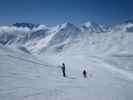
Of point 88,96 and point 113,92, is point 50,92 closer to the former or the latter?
point 88,96

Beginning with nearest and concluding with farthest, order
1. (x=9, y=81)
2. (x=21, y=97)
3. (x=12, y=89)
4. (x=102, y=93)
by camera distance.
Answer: (x=21, y=97)
(x=12, y=89)
(x=102, y=93)
(x=9, y=81)

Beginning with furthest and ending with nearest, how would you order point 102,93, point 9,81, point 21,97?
point 9,81 → point 102,93 → point 21,97

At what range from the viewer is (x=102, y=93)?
13273 millimetres

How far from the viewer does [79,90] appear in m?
13.8

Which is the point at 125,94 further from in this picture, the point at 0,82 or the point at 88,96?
the point at 0,82

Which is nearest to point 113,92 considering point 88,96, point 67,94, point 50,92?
point 88,96

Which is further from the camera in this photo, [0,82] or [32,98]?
[0,82]

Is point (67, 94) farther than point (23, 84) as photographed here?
No

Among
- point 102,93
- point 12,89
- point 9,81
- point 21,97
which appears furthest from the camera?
point 9,81

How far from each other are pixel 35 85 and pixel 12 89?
220 cm

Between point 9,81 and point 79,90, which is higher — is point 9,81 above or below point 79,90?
above

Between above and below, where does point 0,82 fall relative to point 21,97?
above

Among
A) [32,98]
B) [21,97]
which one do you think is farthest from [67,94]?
[21,97]

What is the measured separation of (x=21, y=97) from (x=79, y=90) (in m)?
5.13
